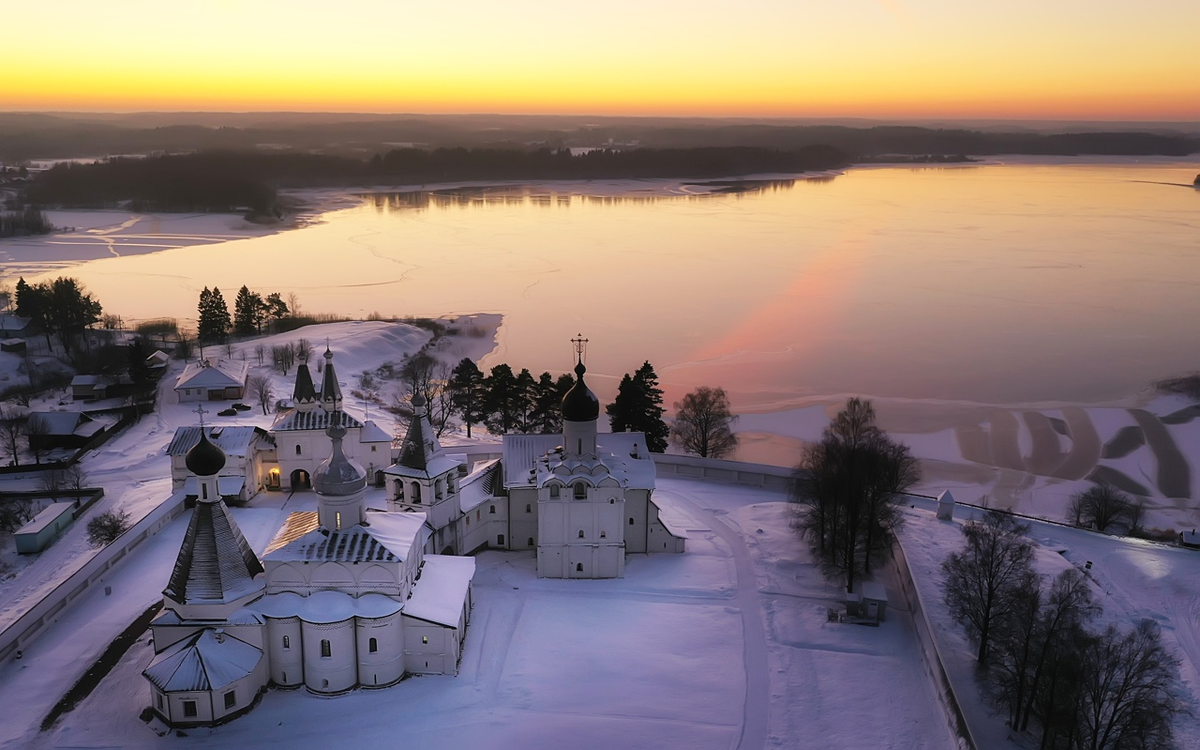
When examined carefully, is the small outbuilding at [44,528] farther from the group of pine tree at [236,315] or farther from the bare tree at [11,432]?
the group of pine tree at [236,315]

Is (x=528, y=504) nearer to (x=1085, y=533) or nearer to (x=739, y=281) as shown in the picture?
(x=1085, y=533)

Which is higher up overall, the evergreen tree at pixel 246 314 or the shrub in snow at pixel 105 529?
the evergreen tree at pixel 246 314

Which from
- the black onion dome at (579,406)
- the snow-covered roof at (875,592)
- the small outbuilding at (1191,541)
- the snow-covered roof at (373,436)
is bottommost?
the snow-covered roof at (875,592)

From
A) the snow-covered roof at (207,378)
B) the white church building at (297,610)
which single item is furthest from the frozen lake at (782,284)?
the white church building at (297,610)

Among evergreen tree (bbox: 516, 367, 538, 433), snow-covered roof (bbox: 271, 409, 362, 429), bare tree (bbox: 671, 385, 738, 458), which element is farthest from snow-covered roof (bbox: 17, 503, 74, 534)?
bare tree (bbox: 671, 385, 738, 458)

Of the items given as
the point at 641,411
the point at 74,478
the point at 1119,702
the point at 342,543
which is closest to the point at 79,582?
the point at 342,543
